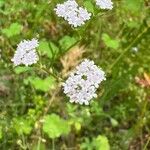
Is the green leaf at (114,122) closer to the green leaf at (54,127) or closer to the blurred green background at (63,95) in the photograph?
the blurred green background at (63,95)

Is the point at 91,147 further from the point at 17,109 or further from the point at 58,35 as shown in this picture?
the point at 58,35

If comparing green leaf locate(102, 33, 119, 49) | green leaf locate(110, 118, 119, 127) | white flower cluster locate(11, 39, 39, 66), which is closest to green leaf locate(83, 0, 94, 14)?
white flower cluster locate(11, 39, 39, 66)

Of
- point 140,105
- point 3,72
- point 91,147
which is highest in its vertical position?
point 3,72

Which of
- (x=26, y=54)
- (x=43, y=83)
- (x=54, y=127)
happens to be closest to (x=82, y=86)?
(x=26, y=54)

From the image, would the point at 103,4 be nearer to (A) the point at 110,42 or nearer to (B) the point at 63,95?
(B) the point at 63,95

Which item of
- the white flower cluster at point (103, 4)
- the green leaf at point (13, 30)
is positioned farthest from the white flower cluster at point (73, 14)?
the green leaf at point (13, 30)

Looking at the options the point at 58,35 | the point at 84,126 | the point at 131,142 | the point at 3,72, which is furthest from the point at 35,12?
the point at 131,142

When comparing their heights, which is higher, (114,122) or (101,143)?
(114,122)
